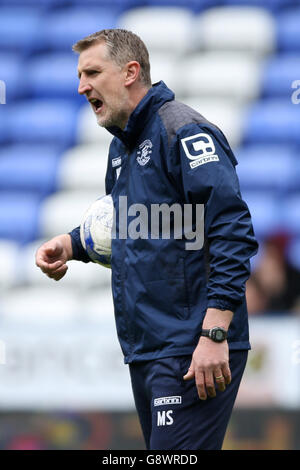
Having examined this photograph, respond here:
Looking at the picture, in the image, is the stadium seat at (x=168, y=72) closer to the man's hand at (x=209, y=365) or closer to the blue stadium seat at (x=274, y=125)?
the blue stadium seat at (x=274, y=125)

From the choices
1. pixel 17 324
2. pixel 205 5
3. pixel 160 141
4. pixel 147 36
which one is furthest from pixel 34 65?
pixel 160 141

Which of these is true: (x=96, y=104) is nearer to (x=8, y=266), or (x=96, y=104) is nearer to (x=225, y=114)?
(x=8, y=266)

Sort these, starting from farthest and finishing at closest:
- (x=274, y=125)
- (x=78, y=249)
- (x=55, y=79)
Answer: (x=55, y=79)
(x=274, y=125)
(x=78, y=249)

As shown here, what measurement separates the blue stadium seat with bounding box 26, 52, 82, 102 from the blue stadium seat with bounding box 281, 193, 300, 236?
2887 mm

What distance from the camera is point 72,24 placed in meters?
9.66

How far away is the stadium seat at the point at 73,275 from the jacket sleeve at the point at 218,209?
164 inches

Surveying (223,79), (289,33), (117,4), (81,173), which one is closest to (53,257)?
(81,173)

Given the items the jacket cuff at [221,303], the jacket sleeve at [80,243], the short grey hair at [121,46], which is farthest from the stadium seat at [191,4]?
the jacket cuff at [221,303]

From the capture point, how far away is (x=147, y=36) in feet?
31.3

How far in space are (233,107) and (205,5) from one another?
1.71 metres

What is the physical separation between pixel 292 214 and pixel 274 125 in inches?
57.3

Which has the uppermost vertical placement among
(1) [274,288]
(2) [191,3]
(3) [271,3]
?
(2) [191,3]

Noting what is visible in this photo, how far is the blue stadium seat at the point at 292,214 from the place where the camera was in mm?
6891
